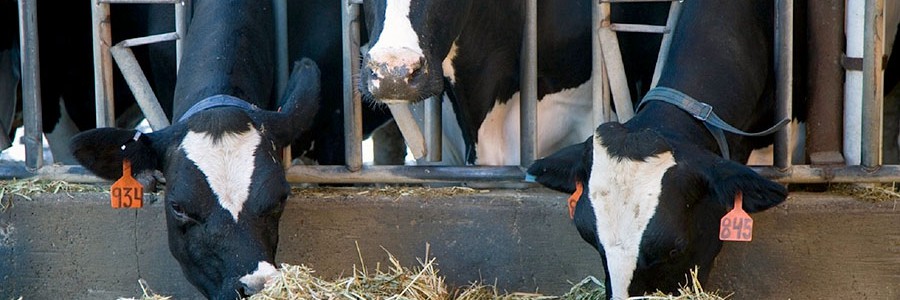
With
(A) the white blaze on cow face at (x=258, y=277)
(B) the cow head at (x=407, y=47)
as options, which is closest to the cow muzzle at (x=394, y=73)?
(B) the cow head at (x=407, y=47)

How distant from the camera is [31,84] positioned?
238 inches

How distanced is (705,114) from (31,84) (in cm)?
325

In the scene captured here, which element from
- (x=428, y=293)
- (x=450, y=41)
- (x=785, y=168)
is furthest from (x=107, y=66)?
(x=785, y=168)

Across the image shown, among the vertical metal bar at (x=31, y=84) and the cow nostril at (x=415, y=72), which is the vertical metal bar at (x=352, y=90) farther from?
the vertical metal bar at (x=31, y=84)

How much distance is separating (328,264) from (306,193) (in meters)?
0.36

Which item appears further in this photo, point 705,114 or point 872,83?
point 872,83

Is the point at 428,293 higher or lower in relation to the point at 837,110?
lower

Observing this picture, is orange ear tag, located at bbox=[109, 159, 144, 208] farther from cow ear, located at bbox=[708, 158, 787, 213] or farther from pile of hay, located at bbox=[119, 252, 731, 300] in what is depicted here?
cow ear, located at bbox=[708, 158, 787, 213]

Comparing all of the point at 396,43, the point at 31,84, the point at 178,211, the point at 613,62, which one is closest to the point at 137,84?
the point at 31,84

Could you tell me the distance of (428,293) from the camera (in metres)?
4.93

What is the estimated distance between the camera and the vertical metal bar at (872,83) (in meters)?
5.61

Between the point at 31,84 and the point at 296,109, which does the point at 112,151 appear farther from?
the point at 31,84

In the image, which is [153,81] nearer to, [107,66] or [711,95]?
[107,66]

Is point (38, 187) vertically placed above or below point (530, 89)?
below
